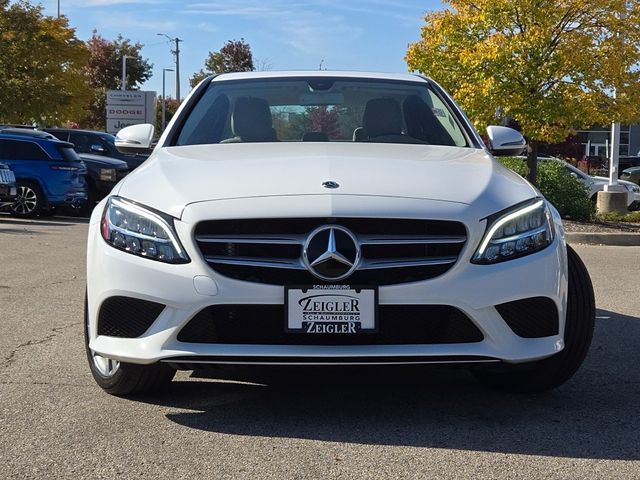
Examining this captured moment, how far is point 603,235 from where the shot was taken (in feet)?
44.9

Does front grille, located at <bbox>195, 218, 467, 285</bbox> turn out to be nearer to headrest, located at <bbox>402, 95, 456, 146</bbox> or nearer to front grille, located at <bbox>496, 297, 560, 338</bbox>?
front grille, located at <bbox>496, 297, 560, 338</bbox>

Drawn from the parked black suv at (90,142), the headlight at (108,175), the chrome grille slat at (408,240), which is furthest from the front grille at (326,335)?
the parked black suv at (90,142)

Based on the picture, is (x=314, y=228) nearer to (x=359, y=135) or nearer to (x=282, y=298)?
(x=282, y=298)

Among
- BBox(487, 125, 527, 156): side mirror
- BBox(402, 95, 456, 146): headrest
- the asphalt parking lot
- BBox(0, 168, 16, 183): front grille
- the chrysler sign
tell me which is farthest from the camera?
the chrysler sign

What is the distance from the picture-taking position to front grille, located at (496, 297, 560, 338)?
12.5 feet

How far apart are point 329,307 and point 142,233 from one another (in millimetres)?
823

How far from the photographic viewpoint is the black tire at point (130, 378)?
4145 mm

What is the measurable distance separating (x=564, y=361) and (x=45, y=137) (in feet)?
47.6

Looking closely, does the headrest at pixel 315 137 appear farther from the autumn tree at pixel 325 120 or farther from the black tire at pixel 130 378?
the black tire at pixel 130 378

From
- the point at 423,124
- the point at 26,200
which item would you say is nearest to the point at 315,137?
the point at 423,124

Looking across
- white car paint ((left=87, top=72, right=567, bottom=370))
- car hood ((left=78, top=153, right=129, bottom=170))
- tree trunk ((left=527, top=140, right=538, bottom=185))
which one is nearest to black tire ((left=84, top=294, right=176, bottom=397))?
white car paint ((left=87, top=72, right=567, bottom=370))

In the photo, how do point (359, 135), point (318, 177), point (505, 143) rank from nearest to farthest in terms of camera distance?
point (318, 177)
point (359, 135)
point (505, 143)

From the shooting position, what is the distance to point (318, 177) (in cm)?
401

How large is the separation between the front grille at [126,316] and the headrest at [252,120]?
1581 mm
